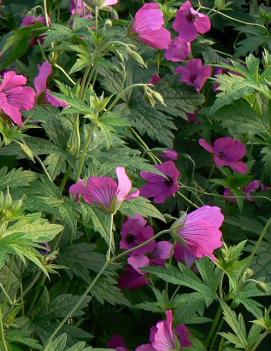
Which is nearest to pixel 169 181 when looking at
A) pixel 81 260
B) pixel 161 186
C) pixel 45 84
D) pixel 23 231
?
pixel 161 186

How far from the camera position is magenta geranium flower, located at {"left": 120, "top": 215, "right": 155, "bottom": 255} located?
1.80 meters

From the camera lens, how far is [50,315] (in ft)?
5.38

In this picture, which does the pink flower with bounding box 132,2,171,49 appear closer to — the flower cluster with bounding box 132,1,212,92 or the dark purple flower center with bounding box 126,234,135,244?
the flower cluster with bounding box 132,1,212,92

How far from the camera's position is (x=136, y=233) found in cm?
182

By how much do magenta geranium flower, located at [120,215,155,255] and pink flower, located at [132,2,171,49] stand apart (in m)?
0.42

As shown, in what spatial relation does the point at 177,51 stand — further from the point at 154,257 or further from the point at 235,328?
the point at 235,328

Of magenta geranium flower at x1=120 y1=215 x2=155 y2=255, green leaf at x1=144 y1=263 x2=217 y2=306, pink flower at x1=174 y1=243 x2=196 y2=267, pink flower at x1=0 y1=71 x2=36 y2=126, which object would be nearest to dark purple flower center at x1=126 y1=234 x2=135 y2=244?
magenta geranium flower at x1=120 y1=215 x2=155 y2=255

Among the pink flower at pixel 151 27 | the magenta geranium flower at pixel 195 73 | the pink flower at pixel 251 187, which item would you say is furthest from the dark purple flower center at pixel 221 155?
the pink flower at pixel 151 27

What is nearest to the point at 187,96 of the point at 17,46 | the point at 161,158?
the point at 161,158

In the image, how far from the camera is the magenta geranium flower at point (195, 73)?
2.26m

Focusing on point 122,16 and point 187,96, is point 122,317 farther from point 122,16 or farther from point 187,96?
point 122,16

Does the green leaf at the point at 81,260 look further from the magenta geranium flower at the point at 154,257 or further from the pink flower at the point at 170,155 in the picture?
the pink flower at the point at 170,155

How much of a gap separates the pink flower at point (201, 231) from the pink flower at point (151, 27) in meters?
0.46

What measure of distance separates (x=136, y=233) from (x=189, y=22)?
733 mm
